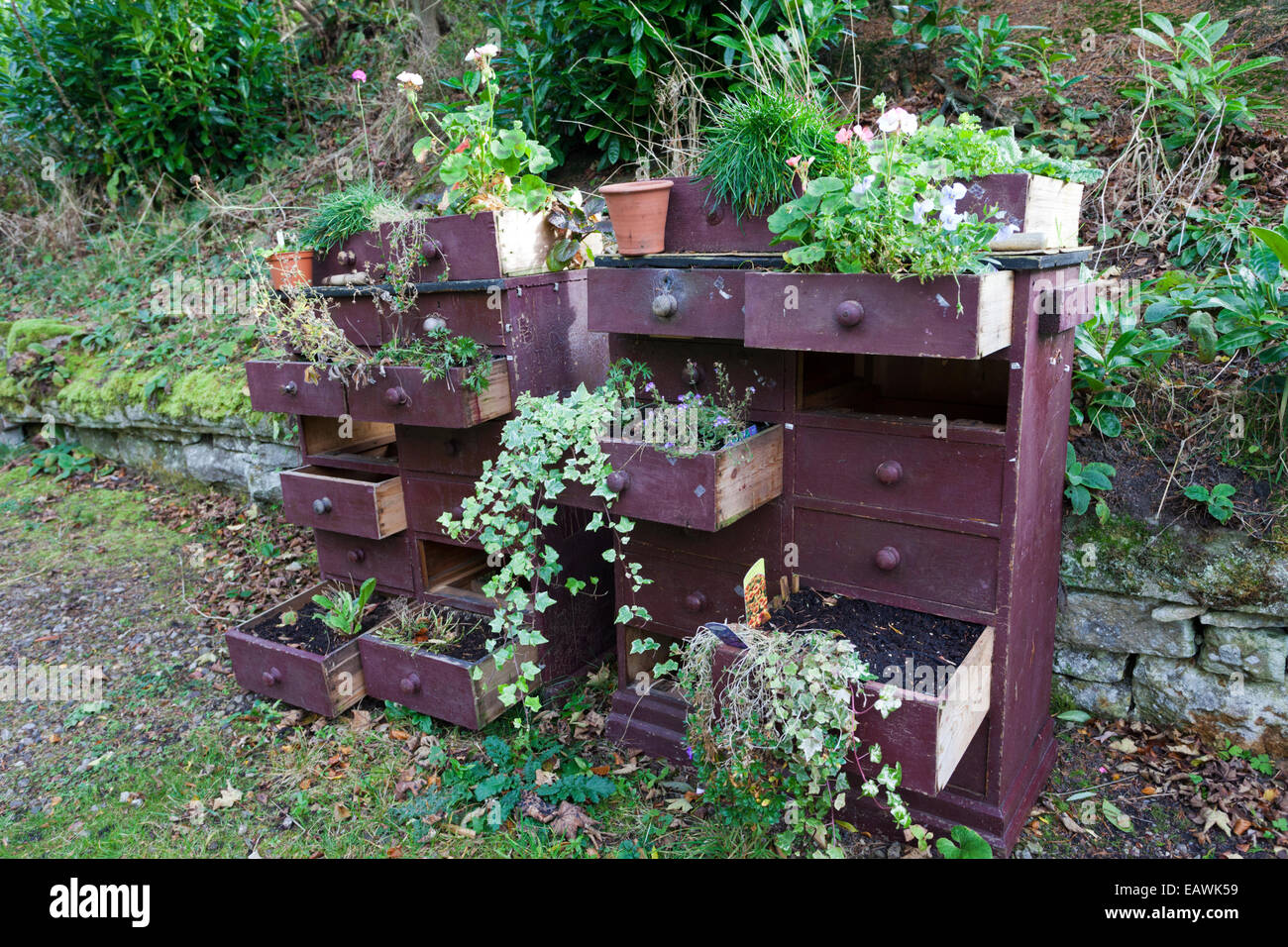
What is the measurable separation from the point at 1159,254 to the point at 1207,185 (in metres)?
0.40

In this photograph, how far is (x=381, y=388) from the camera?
120 inches

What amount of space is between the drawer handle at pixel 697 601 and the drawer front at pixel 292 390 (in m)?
A: 1.43

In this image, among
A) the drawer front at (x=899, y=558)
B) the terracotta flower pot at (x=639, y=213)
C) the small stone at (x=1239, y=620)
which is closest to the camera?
the drawer front at (x=899, y=558)

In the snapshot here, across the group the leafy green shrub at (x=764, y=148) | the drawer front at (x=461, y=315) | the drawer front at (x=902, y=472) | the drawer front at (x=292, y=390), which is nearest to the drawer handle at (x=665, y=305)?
the leafy green shrub at (x=764, y=148)

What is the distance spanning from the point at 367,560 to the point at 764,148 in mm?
2358

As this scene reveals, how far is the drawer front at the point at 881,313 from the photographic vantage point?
1.93m

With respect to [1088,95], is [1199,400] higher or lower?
lower

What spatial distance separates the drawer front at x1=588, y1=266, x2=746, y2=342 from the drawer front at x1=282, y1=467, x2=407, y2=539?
4.01ft

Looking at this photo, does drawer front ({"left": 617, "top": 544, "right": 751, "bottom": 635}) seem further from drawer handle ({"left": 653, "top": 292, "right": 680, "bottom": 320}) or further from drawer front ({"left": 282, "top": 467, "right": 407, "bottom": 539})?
drawer front ({"left": 282, "top": 467, "right": 407, "bottom": 539})

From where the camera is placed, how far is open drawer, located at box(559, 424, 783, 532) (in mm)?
2324

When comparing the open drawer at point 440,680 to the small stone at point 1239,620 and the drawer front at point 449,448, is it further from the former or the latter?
the small stone at point 1239,620

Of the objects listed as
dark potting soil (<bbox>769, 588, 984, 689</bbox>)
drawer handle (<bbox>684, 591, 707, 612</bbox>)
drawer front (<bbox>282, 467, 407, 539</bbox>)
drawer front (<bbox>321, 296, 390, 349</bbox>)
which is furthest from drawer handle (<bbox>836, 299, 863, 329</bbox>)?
drawer front (<bbox>282, 467, 407, 539</bbox>)
